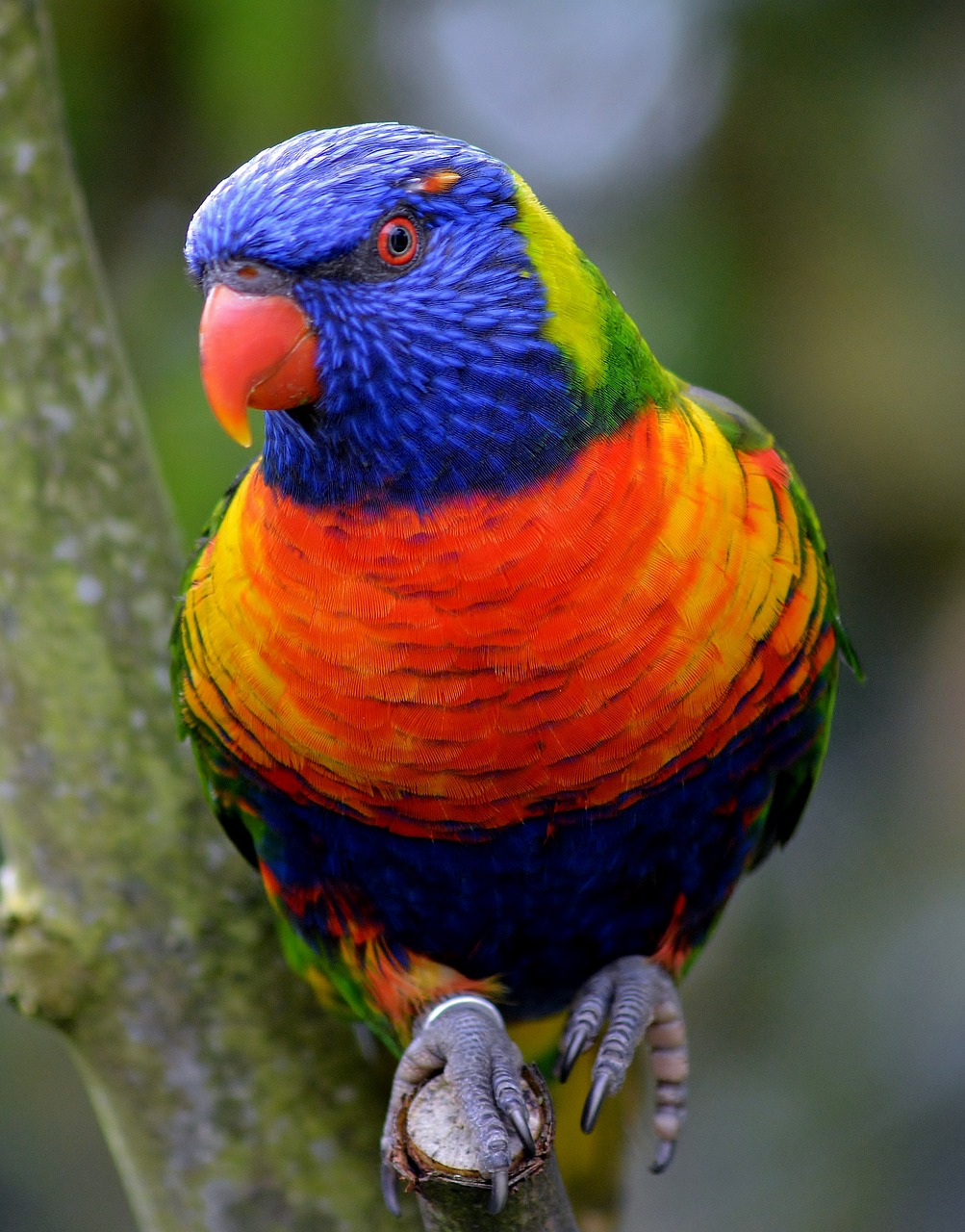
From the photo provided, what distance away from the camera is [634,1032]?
1.99m

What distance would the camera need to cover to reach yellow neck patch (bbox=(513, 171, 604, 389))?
1654mm

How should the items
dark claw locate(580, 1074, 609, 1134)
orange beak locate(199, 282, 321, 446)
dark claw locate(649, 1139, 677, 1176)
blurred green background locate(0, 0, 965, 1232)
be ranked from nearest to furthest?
orange beak locate(199, 282, 321, 446)
dark claw locate(580, 1074, 609, 1134)
dark claw locate(649, 1139, 677, 1176)
blurred green background locate(0, 0, 965, 1232)

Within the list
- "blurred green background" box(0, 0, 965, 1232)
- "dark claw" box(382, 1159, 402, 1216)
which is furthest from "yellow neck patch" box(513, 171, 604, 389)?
"blurred green background" box(0, 0, 965, 1232)

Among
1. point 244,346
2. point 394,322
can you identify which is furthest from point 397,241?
point 244,346

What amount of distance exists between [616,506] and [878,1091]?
125 inches

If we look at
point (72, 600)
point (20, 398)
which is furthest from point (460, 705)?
point (20, 398)

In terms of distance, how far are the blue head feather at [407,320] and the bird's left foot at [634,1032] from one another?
0.90 metres

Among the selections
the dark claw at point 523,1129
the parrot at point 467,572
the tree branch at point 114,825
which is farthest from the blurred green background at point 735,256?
the dark claw at point 523,1129

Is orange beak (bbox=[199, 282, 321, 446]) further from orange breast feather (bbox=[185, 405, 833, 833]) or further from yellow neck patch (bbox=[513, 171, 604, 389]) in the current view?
yellow neck patch (bbox=[513, 171, 604, 389])

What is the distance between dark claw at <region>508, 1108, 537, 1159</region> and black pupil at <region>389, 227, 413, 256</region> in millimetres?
1106

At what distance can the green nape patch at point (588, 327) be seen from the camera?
166cm

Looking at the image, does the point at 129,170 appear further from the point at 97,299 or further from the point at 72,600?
the point at 72,600

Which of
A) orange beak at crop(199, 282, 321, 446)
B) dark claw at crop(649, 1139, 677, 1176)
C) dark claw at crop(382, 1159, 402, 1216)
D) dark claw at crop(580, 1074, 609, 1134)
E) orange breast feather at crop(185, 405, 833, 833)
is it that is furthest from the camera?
dark claw at crop(649, 1139, 677, 1176)

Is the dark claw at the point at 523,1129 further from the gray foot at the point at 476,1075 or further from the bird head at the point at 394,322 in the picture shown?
the bird head at the point at 394,322
